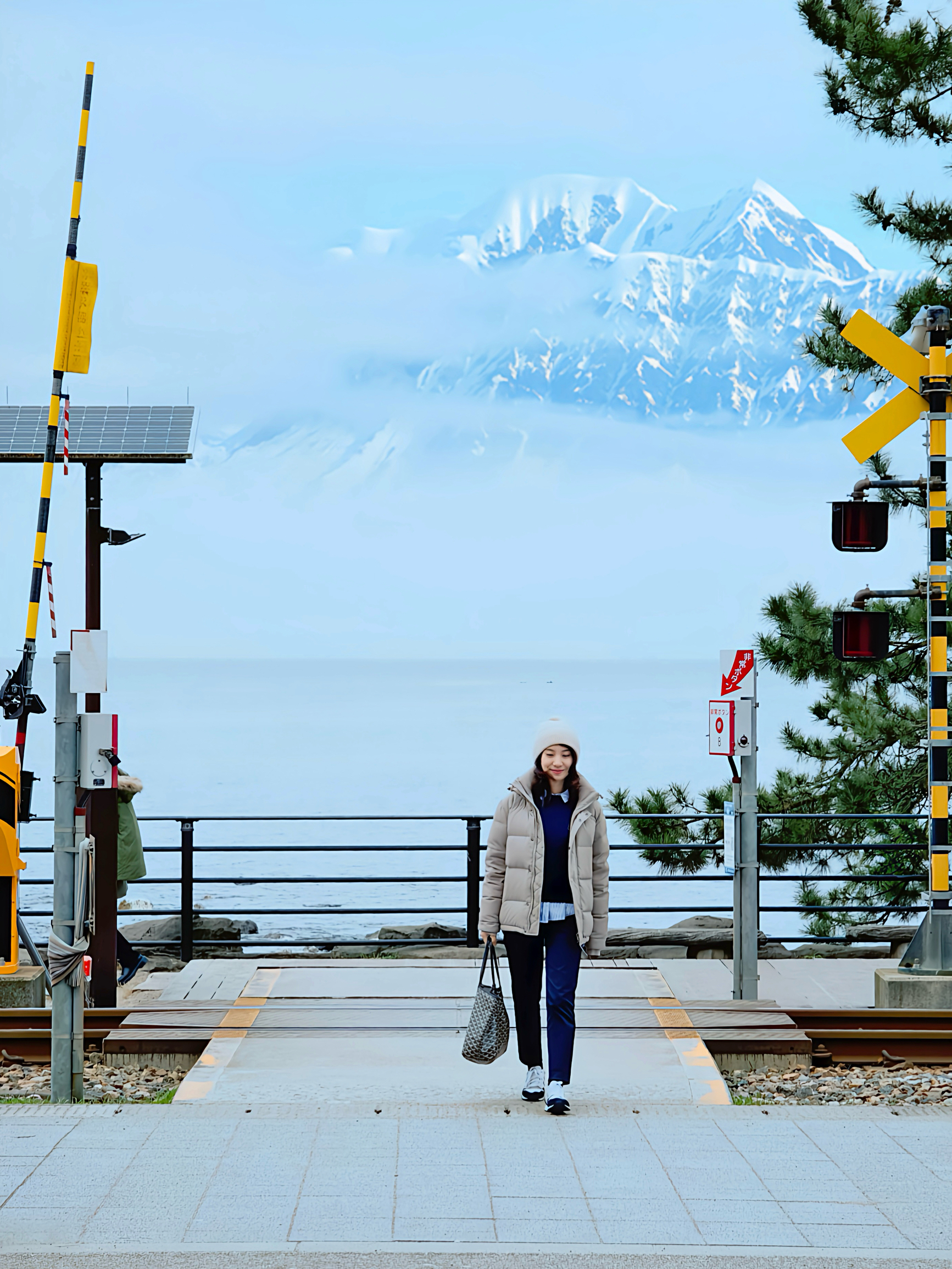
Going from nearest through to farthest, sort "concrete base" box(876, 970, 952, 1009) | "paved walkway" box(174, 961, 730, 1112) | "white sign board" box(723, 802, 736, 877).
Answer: "paved walkway" box(174, 961, 730, 1112), "concrete base" box(876, 970, 952, 1009), "white sign board" box(723, 802, 736, 877)

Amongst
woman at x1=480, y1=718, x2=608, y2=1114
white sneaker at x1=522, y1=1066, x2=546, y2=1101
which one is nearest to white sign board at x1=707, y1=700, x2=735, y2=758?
woman at x1=480, y1=718, x2=608, y2=1114

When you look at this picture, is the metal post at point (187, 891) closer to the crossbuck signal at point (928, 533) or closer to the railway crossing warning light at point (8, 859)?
the railway crossing warning light at point (8, 859)

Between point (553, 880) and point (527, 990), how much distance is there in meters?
0.55

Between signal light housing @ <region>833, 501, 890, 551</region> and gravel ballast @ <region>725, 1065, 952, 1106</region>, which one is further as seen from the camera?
signal light housing @ <region>833, 501, 890, 551</region>

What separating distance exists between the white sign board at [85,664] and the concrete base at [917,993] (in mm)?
4820

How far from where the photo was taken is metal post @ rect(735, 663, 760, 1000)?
855cm

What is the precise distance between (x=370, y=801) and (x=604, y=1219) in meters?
45.0

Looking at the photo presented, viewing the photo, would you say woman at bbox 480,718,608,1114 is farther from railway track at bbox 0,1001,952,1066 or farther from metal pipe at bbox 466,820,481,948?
metal pipe at bbox 466,820,481,948

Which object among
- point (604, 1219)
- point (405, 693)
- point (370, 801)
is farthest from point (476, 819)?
point (405, 693)

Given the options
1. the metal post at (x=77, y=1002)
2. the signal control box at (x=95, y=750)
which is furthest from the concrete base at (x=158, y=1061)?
the signal control box at (x=95, y=750)

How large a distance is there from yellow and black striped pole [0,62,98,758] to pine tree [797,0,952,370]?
284 inches

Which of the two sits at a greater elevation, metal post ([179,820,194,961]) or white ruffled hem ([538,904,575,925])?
white ruffled hem ([538,904,575,925])

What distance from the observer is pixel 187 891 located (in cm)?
1012

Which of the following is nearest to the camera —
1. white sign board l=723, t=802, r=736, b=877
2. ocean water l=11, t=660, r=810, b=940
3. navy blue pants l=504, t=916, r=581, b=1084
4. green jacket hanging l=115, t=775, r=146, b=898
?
navy blue pants l=504, t=916, r=581, b=1084
